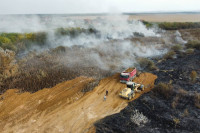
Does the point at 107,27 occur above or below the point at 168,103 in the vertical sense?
above

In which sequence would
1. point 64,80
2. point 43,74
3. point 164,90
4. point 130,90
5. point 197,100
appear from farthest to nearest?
point 43,74 → point 64,80 → point 164,90 → point 130,90 → point 197,100

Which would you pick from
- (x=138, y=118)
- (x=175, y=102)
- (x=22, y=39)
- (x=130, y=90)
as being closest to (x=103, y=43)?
(x=22, y=39)

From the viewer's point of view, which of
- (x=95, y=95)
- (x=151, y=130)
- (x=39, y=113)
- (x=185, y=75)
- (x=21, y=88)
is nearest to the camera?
(x=151, y=130)

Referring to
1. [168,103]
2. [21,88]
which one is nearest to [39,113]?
[21,88]

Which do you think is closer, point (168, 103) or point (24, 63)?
point (168, 103)

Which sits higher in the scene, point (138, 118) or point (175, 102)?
point (175, 102)

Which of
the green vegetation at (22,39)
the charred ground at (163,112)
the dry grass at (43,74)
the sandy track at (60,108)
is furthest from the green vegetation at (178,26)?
the sandy track at (60,108)

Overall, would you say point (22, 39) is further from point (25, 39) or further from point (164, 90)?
point (164, 90)

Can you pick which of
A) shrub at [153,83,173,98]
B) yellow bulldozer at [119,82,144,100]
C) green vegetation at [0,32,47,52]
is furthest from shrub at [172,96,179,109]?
green vegetation at [0,32,47,52]

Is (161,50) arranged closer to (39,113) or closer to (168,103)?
(168,103)
